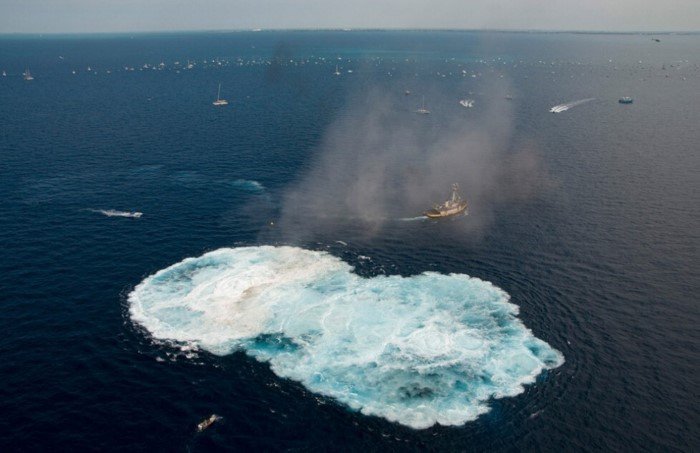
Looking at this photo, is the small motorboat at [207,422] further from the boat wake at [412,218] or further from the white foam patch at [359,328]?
the boat wake at [412,218]

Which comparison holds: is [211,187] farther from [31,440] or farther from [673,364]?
[673,364]

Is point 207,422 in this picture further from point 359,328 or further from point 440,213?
point 440,213

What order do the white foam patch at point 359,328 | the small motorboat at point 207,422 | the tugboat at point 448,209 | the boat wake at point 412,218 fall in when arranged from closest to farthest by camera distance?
the small motorboat at point 207,422, the white foam patch at point 359,328, the boat wake at point 412,218, the tugboat at point 448,209

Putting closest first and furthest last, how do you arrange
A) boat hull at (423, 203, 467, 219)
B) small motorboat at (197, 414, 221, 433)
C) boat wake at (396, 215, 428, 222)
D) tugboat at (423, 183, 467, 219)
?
1. small motorboat at (197, 414, 221, 433)
2. boat wake at (396, 215, 428, 222)
3. boat hull at (423, 203, 467, 219)
4. tugboat at (423, 183, 467, 219)

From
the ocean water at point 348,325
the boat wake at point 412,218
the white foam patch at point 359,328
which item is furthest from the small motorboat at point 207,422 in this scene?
the boat wake at point 412,218

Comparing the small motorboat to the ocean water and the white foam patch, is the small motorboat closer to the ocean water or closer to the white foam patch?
the ocean water

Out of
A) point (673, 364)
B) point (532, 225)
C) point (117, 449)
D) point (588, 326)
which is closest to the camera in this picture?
point (117, 449)

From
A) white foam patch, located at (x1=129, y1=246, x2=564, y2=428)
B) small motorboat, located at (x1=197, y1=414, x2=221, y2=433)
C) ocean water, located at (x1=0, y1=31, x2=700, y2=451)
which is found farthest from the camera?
white foam patch, located at (x1=129, y1=246, x2=564, y2=428)

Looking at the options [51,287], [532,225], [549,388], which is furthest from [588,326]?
[51,287]

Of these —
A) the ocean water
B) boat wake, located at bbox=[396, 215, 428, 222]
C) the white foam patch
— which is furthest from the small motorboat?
boat wake, located at bbox=[396, 215, 428, 222]
